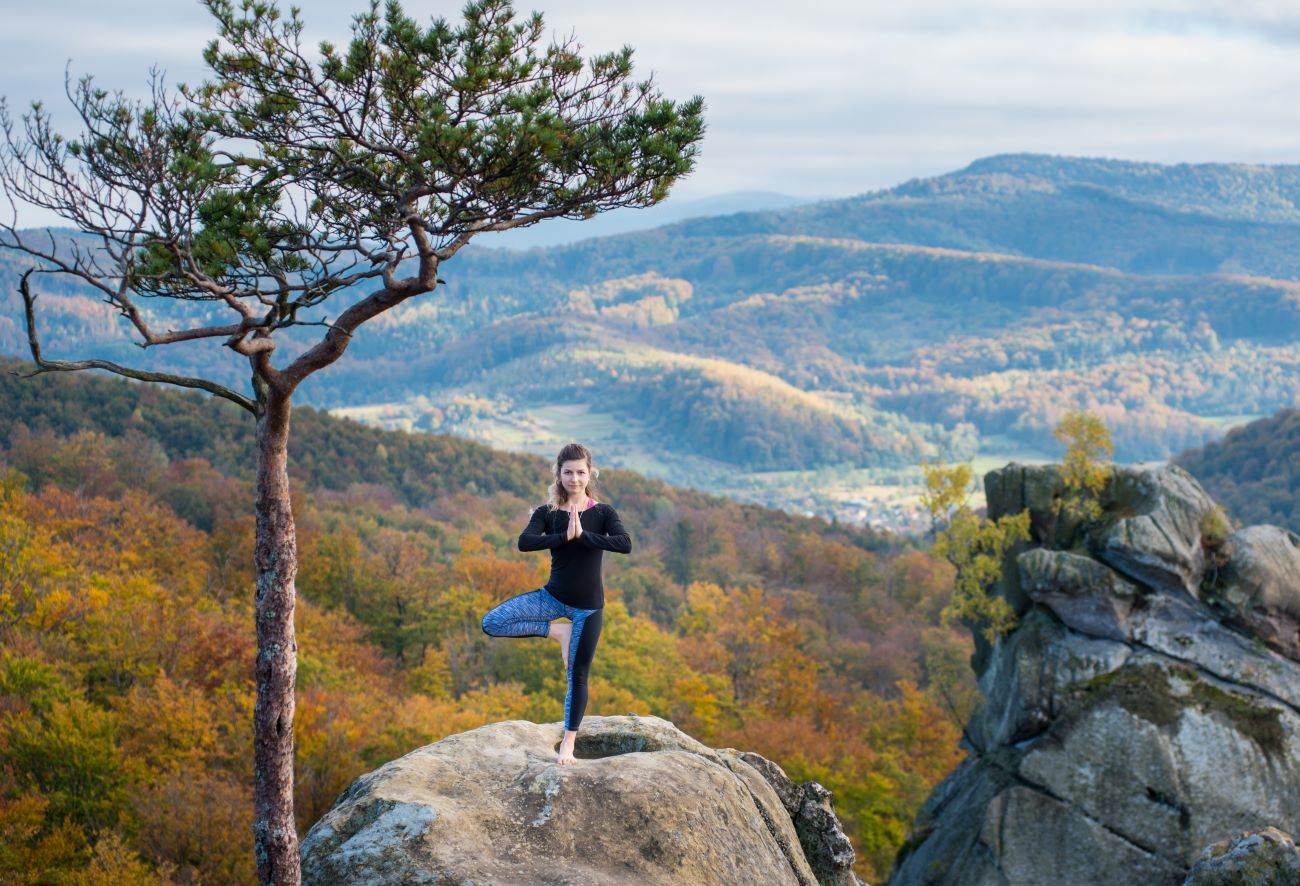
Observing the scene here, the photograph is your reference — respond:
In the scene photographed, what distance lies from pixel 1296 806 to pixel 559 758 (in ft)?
65.0

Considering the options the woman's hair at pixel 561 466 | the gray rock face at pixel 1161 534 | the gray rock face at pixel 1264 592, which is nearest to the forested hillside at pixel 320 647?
the gray rock face at pixel 1161 534

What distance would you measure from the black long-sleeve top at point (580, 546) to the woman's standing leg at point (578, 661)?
124mm

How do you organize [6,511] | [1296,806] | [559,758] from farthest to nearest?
[6,511] → [1296,806] → [559,758]

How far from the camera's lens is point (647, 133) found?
11484 mm

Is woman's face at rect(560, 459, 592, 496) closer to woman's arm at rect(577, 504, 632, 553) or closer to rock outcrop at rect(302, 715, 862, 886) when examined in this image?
woman's arm at rect(577, 504, 632, 553)

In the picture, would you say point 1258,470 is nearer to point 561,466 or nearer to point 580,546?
point 580,546

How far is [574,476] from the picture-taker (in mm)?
10469

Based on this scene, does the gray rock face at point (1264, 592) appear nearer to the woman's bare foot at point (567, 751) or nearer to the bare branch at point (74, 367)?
the woman's bare foot at point (567, 751)

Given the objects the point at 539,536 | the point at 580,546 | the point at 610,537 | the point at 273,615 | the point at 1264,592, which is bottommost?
the point at 1264,592

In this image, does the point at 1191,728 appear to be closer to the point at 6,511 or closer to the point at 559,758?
the point at 559,758

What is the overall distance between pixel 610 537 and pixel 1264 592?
21.3 meters

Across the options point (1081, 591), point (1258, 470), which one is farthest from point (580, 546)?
point (1258, 470)

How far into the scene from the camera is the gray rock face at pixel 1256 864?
12.4 metres

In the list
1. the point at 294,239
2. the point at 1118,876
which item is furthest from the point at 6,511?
the point at 1118,876
